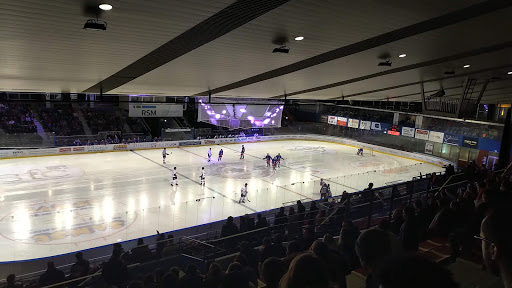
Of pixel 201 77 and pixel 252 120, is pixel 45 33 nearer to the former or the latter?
pixel 201 77

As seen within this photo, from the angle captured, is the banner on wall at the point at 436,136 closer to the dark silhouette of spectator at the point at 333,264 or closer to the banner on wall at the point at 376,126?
the banner on wall at the point at 376,126

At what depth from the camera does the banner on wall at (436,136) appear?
2584 centimetres

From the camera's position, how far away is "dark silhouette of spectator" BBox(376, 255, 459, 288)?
3.46 feet

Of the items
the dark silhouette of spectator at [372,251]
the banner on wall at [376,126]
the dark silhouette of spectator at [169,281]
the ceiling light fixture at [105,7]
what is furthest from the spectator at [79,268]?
the banner on wall at [376,126]

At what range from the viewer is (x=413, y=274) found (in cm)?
105

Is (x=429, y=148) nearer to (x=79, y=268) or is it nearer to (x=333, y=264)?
(x=79, y=268)

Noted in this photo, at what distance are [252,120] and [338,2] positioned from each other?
75.6ft

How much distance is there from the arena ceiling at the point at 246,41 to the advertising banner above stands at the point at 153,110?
1283cm

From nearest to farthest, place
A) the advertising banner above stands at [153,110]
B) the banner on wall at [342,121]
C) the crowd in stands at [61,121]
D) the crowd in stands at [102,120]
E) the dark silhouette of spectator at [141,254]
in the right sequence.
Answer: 1. the dark silhouette of spectator at [141,254]
2. the advertising banner above stands at [153,110]
3. the crowd in stands at [61,121]
4. the crowd in stands at [102,120]
5. the banner on wall at [342,121]

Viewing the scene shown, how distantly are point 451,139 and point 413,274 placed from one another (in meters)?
27.7

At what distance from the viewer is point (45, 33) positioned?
23.8ft

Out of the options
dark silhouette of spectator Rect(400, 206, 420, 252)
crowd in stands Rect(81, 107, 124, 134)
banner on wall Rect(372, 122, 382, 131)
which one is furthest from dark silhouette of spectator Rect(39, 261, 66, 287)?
banner on wall Rect(372, 122, 382, 131)

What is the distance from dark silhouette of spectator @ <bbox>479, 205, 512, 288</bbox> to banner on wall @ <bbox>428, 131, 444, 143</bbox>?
27187mm

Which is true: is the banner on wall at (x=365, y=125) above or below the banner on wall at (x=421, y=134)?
above
